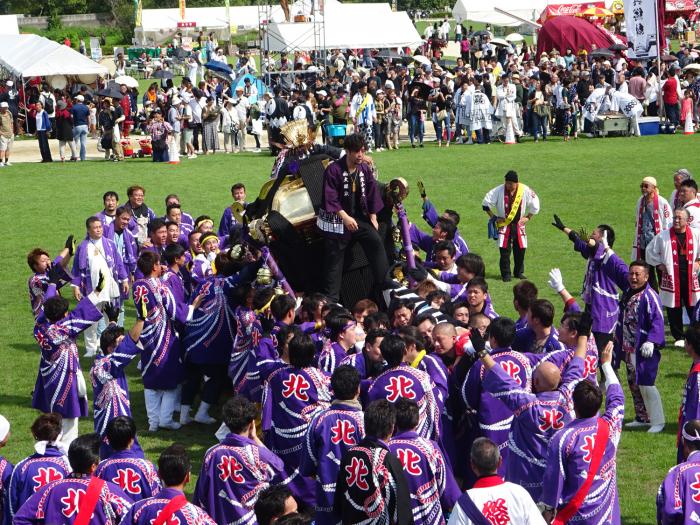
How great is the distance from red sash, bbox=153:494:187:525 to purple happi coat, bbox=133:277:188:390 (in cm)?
486

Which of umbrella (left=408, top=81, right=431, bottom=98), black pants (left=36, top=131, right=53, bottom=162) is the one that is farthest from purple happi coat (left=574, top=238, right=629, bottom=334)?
black pants (left=36, top=131, right=53, bottom=162)

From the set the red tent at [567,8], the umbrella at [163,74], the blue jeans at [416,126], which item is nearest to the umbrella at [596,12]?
the red tent at [567,8]

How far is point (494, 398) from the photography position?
26.2ft

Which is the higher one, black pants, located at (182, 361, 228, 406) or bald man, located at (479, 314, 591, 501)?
bald man, located at (479, 314, 591, 501)

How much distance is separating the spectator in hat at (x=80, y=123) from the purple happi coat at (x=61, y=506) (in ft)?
80.1

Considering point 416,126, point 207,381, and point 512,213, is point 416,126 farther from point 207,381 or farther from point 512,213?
point 207,381

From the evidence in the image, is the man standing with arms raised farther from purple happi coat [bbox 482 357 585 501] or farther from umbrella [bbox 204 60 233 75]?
umbrella [bbox 204 60 233 75]

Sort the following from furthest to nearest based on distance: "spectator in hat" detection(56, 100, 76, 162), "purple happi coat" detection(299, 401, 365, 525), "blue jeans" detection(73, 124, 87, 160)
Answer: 1. "blue jeans" detection(73, 124, 87, 160)
2. "spectator in hat" detection(56, 100, 76, 162)
3. "purple happi coat" detection(299, 401, 365, 525)

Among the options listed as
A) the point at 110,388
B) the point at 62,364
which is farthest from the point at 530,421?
the point at 62,364

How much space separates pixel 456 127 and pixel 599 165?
6.38 metres

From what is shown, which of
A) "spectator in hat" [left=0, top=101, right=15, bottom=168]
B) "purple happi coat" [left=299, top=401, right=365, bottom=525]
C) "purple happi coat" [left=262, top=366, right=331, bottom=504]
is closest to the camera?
"purple happi coat" [left=299, top=401, right=365, bottom=525]

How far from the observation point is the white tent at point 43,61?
3609cm

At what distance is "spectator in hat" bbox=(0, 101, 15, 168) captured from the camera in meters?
29.7

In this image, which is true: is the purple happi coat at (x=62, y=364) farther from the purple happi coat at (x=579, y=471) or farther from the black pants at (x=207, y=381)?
the purple happi coat at (x=579, y=471)
